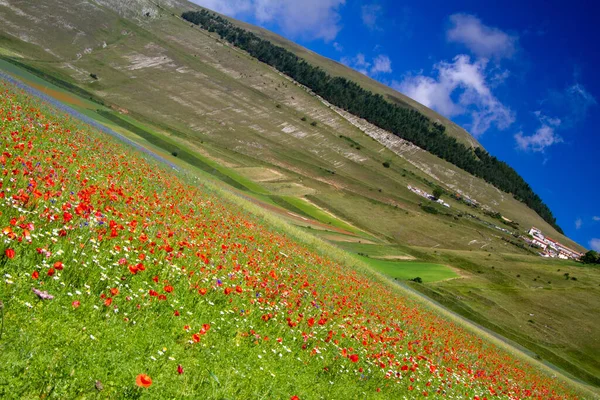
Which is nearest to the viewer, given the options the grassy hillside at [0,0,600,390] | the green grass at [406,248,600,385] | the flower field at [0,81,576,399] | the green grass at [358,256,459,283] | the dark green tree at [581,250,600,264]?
the flower field at [0,81,576,399]

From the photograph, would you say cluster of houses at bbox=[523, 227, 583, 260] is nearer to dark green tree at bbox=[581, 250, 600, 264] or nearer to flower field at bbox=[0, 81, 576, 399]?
dark green tree at bbox=[581, 250, 600, 264]

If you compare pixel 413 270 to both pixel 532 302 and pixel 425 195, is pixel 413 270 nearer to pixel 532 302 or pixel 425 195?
pixel 532 302

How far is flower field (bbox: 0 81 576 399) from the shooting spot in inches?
180

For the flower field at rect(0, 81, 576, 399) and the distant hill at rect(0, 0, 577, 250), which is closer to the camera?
the flower field at rect(0, 81, 576, 399)

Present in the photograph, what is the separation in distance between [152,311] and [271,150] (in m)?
128

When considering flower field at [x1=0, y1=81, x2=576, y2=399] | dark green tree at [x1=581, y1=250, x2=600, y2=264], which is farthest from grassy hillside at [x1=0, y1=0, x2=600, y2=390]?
flower field at [x1=0, y1=81, x2=576, y2=399]

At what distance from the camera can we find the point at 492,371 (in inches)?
692

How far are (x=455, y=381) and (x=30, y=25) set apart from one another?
168289 millimetres

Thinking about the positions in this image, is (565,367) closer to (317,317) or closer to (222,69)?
(317,317)

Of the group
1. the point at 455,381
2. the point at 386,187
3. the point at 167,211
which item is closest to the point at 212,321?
the point at 167,211

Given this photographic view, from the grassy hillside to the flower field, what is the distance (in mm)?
31731

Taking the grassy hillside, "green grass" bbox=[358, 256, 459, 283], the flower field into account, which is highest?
the grassy hillside

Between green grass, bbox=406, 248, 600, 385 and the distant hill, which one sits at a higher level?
the distant hill

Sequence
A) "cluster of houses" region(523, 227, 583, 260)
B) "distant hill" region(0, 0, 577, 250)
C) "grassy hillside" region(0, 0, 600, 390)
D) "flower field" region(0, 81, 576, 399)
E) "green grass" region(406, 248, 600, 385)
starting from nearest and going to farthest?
"flower field" region(0, 81, 576, 399) < "green grass" region(406, 248, 600, 385) < "grassy hillside" region(0, 0, 600, 390) < "distant hill" region(0, 0, 577, 250) < "cluster of houses" region(523, 227, 583, 260)
